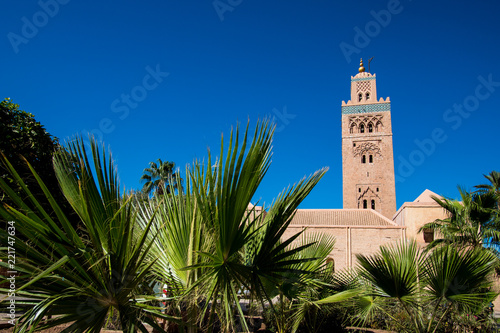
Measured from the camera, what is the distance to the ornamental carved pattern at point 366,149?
35438 mm

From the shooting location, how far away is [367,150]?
35.7 metres

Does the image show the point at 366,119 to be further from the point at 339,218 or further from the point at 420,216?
the point at 420,216

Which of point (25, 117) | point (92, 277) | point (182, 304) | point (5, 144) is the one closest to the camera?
point (92, 277)

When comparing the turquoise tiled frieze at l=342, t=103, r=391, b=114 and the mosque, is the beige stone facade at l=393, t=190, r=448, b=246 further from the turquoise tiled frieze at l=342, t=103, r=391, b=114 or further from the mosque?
the turquoise tiled frieze at l=342, t=103, r=391, b=114

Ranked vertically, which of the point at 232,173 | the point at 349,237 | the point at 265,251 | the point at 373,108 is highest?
the point at 373,108

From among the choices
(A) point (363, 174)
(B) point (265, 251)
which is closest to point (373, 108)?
(A) point (363, 174)

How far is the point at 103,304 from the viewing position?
198 cm

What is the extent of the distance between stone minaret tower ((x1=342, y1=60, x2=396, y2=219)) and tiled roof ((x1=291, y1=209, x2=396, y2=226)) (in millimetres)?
10693

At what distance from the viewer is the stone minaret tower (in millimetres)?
33906

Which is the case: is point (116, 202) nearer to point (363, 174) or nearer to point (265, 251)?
point (265, 251)

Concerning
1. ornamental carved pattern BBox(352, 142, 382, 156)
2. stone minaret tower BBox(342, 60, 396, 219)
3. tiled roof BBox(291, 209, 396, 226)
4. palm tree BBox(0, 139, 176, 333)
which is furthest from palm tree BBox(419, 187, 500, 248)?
ornamental carved pattern BBox(352, 142, 382, 156)

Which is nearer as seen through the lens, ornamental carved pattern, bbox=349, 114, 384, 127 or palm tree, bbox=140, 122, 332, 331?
palm tree, bbox=140, 122, 332, 331

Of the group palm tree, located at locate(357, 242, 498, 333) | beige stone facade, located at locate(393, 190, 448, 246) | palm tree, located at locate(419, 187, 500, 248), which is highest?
beige stone facade, located at locate(393, 190, 448, 246)

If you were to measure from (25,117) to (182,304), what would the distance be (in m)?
6.64
